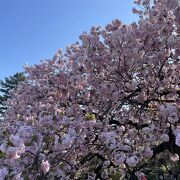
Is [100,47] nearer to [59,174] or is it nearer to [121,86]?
[121,86]

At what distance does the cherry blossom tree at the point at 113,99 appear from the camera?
5109 millimetres

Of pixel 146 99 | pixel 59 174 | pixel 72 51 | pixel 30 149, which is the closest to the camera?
pixel 30 149

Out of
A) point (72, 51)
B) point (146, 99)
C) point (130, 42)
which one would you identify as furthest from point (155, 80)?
point (72, 51)

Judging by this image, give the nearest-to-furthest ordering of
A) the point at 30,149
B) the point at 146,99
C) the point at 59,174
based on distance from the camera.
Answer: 1. the point at 30,149
2. the point at 59,174
3. the point at 146,99

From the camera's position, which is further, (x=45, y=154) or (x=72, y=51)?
(x=72, y=51)

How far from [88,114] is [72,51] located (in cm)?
321

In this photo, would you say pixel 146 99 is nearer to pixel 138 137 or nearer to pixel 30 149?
pixel 138 137

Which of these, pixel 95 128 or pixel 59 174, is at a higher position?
pixel 95 128

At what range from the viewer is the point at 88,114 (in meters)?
6.18

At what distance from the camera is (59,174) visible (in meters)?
5.08

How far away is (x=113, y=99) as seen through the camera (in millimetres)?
5898

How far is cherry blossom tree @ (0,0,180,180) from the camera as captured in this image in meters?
5.11

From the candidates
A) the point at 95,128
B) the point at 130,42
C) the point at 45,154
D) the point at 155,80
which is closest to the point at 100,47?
the point at 130,42

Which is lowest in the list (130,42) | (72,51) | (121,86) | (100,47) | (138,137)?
(138,137)
